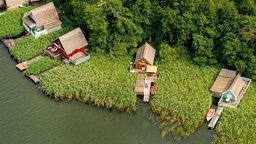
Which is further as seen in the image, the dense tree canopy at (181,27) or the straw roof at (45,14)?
the straw roof at (45,14)

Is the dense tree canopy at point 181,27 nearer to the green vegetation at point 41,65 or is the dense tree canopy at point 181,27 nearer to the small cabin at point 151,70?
the small cabin at point 151,70

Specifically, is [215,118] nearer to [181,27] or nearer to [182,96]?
[182,96]

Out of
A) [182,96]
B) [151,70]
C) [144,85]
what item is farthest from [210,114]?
[151,70]

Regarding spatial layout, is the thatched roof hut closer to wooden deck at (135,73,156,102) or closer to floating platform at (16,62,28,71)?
floating platform at (16,62,28,71)

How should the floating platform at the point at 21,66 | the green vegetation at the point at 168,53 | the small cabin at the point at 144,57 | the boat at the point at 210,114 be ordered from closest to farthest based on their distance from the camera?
the boat at the point at 210,114
the green vegetation at the point at 168,53
the small cabin at the point at 144,57
the floating platform at the point at 21,66

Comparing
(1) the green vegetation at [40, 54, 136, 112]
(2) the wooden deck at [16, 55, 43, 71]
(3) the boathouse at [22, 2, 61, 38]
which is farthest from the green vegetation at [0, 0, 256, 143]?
(3) the boathouse at [22, 2, 61, 38]

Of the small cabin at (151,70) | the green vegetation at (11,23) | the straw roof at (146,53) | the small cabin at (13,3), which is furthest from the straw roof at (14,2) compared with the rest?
the small cabin at (151,70)
